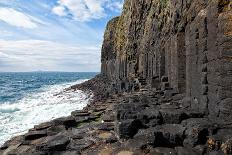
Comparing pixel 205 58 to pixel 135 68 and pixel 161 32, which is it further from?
pixel 135 68

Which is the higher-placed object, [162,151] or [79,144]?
[162,151]

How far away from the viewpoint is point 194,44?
1051cm

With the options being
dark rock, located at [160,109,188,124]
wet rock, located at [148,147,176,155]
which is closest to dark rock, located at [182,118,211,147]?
wet rock, located at [148,147,176,155]

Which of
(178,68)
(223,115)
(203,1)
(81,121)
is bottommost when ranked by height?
(81,121)

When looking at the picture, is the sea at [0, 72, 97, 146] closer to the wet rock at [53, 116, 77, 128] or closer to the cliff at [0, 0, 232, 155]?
the wet rock at [53, 116, 77, 128]

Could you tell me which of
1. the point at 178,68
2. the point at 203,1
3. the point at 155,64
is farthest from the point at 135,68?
the point at 203,1

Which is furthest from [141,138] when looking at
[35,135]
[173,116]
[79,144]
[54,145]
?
[35,135]

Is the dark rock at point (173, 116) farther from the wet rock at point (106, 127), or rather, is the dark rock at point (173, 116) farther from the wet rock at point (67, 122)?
the wet rock at point (67, 122)

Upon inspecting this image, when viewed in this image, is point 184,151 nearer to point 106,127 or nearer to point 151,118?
point 151,118

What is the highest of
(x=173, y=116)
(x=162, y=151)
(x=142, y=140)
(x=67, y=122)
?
(x=173, y=116)

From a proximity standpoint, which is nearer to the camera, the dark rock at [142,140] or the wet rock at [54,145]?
the dark rock at [142,140]

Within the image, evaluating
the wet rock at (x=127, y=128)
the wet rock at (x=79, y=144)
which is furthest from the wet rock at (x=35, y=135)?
the wet rock at (x=127, y=128)

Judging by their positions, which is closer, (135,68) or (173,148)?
(173,148)

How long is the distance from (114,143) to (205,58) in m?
3.65
